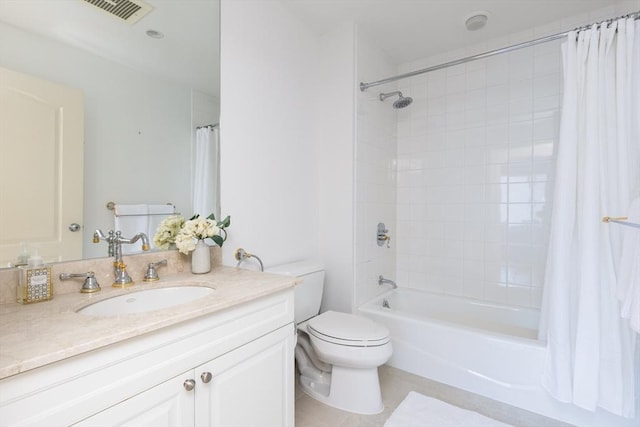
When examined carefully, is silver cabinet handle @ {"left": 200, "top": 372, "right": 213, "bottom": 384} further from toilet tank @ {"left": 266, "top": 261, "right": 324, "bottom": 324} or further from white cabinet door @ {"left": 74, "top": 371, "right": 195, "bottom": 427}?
toilet tank @ {"left": 266, "top": 261, "right": 324, "bottom": 324}

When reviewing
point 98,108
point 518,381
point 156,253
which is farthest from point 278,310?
point 518,381

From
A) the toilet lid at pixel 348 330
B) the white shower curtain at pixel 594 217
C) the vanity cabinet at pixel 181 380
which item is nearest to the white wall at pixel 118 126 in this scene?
the vanity cabinet at pixel 181 380

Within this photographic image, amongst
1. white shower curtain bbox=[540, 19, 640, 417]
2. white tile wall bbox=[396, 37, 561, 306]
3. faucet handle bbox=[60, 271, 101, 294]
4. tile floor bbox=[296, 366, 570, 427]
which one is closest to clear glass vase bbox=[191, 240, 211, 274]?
faucet handle bbox=[60, 271, 101, 294]

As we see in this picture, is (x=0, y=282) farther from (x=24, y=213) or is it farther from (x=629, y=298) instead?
(x=629, y=298)

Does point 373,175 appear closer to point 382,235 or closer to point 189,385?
point 382,235

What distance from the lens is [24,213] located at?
1011 millimetres

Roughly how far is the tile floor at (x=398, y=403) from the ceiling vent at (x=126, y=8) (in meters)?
2.04

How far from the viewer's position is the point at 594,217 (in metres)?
1.50

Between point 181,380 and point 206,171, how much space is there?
994 mm

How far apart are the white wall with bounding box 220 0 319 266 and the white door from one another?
652 mm

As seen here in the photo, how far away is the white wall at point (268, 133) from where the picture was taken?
1.71 m

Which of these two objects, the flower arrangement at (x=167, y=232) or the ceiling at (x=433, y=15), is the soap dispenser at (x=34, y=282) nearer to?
the flower arrangement at (x=167, y=232)

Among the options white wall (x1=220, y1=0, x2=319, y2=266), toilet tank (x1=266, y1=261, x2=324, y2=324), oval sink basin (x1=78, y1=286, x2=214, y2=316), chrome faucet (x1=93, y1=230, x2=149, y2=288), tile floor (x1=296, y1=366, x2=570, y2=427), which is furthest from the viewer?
toilet tank (x1=266, y1=261, x2=324, y2=324)

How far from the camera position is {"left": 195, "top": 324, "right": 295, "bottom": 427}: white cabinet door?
0.96 m
